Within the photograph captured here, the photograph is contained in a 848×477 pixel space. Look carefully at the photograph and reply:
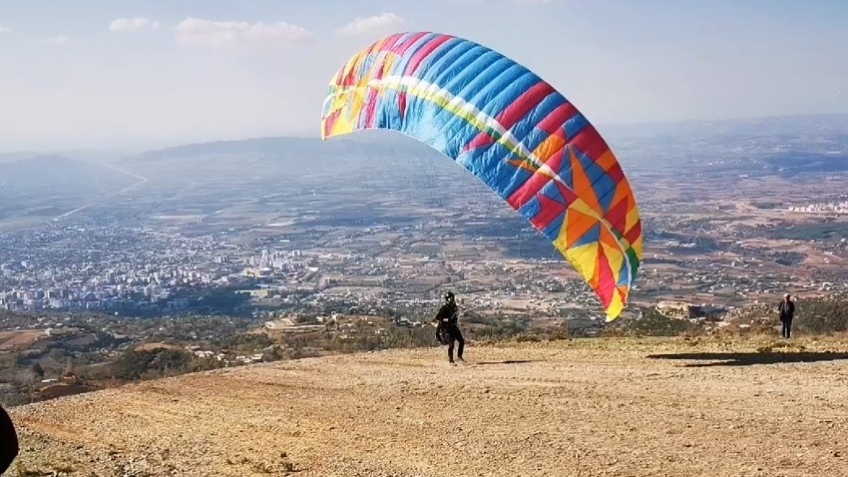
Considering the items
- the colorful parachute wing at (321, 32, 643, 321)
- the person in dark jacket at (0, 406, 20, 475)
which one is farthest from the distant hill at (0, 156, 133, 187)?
the person in dark jacket at (0, 406, 20, 475)

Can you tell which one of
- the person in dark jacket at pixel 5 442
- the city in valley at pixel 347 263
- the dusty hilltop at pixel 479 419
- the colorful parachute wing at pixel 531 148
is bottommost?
the city in valley at pixel 347 263

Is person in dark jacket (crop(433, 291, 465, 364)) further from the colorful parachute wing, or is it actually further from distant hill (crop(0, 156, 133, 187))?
distant hill (crop(0, 156, 133, 187))

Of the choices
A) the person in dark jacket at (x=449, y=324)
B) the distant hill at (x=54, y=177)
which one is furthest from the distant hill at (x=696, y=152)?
the person in dark jacket at (x=449, y=324)

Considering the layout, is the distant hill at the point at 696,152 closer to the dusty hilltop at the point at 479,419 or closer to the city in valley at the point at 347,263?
the city in valley at the point at 347,263

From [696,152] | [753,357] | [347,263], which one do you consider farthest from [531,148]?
[696,152]

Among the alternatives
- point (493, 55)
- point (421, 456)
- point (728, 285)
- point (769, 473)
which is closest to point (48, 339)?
point (493, 55)

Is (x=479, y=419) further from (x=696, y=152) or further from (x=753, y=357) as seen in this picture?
(x=696, y=152)

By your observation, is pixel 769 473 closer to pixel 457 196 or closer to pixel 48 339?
pixel 48 339
